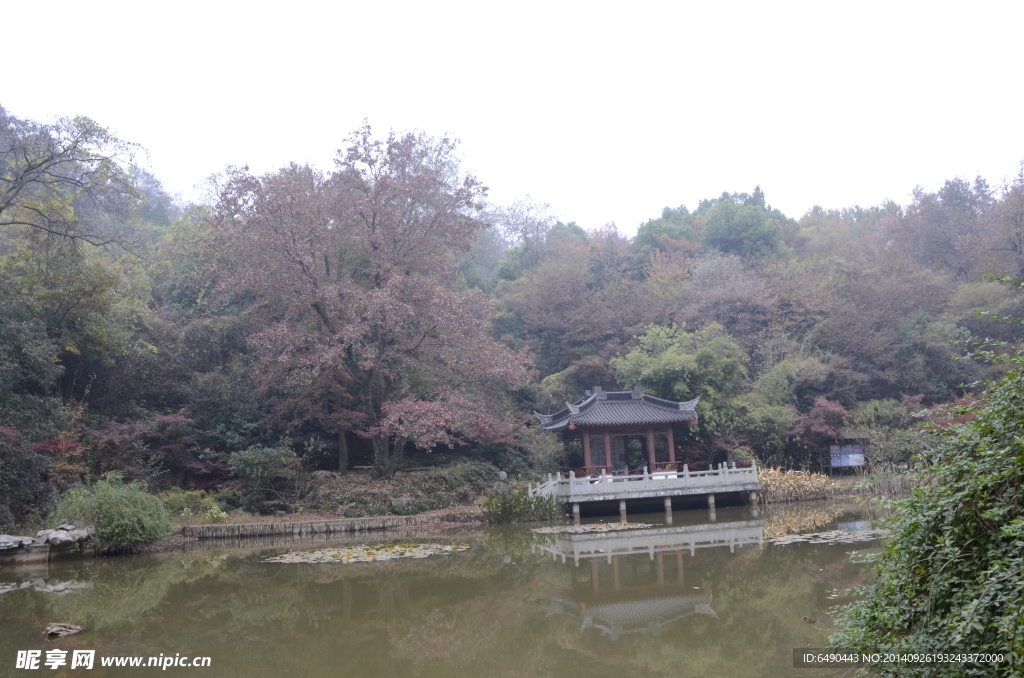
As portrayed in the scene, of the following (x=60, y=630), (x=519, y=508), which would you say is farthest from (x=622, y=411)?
(x=60, y=630)

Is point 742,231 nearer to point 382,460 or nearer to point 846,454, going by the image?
point 846,454

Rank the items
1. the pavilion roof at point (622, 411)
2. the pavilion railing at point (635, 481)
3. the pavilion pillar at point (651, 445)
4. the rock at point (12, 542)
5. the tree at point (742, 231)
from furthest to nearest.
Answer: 1. the tree at point (742, 231)
2. the pavilion pillar at point (651, 445)
3. the pavilion roof at point (622, 411)
4. the pavilion railing at point (635, 481)
5. the rock at point (12, 542)

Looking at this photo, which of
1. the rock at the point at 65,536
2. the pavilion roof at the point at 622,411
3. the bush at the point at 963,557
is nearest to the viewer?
the bush at the point at 963,557

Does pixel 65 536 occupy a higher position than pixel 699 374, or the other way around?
pixel 699 374

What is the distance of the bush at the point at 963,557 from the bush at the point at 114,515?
11817 millimetres

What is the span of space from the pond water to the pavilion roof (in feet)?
21.5

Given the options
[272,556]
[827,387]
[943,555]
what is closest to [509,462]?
[272,556]

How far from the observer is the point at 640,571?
948cm

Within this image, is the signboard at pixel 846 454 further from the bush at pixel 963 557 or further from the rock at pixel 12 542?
the rock at pixel 12 542

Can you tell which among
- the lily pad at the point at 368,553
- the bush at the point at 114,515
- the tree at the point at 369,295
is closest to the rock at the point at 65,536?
the bush at the point at 114,515

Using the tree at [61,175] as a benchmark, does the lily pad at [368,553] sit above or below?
below

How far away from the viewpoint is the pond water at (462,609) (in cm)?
571

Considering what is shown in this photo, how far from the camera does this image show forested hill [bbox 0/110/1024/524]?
14969 mm

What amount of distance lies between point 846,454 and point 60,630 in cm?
2013
